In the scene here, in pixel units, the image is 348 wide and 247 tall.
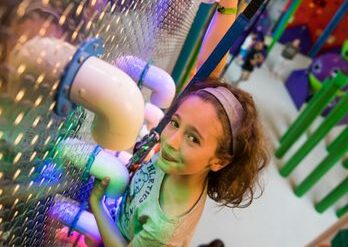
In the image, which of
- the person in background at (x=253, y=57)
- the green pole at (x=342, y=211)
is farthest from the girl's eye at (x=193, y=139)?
the person in background at (x=253, y=57)

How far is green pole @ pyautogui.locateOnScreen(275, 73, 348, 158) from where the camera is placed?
68.2 inches

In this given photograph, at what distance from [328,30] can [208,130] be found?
8.65 ft

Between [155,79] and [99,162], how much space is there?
0.22m

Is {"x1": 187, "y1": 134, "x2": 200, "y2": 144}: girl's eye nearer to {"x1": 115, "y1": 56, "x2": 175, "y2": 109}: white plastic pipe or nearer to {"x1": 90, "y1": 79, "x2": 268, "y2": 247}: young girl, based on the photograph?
{"x1": 90, "y1": 79, "x2": 268, "y2": 247}: young girl

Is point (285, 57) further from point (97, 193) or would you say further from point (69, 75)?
point (69, 75)

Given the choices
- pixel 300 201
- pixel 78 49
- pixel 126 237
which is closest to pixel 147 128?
pixel 126 237

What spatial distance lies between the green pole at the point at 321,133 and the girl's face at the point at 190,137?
1.36m

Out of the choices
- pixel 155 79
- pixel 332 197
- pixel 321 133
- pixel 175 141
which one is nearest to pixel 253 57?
pixel 321 133

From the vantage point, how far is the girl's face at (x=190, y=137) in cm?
58

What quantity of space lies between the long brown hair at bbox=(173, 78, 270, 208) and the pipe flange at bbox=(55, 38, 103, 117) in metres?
0.34

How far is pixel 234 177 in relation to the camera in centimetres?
69

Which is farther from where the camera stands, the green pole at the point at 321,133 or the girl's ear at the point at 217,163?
the green pole at the point at 321,133

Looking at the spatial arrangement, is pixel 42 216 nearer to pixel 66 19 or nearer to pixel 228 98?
pixel 66 19

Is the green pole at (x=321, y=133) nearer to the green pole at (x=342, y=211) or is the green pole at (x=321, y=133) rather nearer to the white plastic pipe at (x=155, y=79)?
the green pole at (x=342, y=211)
